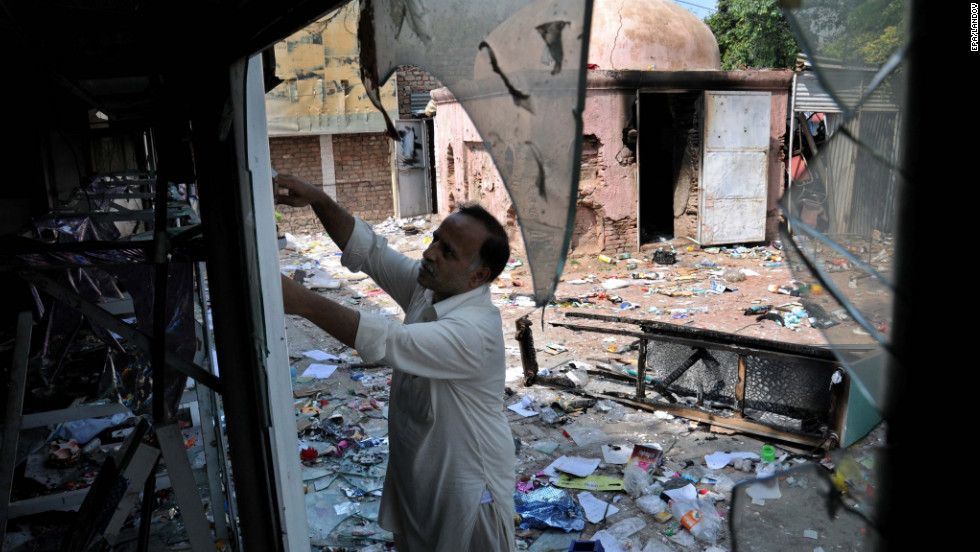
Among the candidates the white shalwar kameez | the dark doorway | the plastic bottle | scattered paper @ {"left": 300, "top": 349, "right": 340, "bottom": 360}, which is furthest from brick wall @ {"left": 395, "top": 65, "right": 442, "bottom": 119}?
the white shalwar kameez

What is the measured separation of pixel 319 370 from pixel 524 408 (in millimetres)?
2445

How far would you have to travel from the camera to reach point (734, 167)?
41.4 feet

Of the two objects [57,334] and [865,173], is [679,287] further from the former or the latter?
[865,173]

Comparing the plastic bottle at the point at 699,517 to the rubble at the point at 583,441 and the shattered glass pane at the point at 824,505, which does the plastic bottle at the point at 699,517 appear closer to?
the rubble at the point at 583,441

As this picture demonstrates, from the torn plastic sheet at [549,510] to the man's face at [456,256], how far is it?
92.7 inches

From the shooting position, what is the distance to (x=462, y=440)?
2.40m

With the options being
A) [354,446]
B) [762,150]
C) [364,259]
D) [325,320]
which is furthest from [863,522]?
[762,150]

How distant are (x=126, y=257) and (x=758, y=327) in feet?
25.3

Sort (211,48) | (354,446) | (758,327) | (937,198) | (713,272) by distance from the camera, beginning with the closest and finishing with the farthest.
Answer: (937,198)
(211,48)
(354,446)
(758,327)
(713,272)

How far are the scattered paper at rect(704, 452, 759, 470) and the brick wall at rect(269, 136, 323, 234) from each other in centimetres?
1387

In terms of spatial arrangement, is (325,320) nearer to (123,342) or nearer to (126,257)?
(126,257)

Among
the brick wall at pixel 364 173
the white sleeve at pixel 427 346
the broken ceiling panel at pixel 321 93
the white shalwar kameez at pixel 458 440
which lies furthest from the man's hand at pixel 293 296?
the brick wall at pixel 364 173

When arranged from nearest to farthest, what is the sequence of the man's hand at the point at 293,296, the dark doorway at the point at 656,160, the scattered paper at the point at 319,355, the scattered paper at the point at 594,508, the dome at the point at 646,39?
the man's hand at the point at 293,296 < the scattered paper at the point at 594,508 < the scattered paper at the point at 319,355 < the dome at the point at 646,39 < the dark doorway at the point at 656,160

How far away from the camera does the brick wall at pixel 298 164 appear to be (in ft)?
56.4
